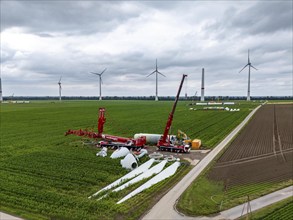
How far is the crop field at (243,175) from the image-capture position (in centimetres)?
1862

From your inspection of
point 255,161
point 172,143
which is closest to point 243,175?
point 255,161

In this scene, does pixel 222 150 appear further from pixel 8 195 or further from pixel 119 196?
pixel 8 195

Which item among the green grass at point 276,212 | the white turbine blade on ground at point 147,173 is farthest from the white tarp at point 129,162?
the green grass at point 276,212

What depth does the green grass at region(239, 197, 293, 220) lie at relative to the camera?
16.0 m

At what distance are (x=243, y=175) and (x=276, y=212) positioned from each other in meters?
7.21

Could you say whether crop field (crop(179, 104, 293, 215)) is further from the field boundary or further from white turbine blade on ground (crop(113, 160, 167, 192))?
white turbine blade on ground (crop(113, 160, 167, 192))

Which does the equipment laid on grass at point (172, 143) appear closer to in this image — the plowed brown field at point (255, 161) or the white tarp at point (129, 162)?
the plowed brown field at point (255, 161)

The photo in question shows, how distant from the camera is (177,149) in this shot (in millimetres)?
32625

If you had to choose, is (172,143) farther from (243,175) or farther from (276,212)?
(276,212)

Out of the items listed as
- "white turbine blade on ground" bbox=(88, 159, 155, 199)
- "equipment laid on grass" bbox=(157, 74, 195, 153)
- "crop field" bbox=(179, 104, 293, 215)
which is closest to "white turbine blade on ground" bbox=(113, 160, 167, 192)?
"white turbine blade on ground" bbox=(88, 159, 155, 199)

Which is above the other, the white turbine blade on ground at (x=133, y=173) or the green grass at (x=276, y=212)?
the white turbine blade on ground at (x=133, y=173)

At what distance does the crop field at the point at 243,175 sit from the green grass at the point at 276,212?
5.29 feet

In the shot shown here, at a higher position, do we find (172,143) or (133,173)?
(172,143)

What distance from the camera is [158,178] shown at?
2262 centimetres
